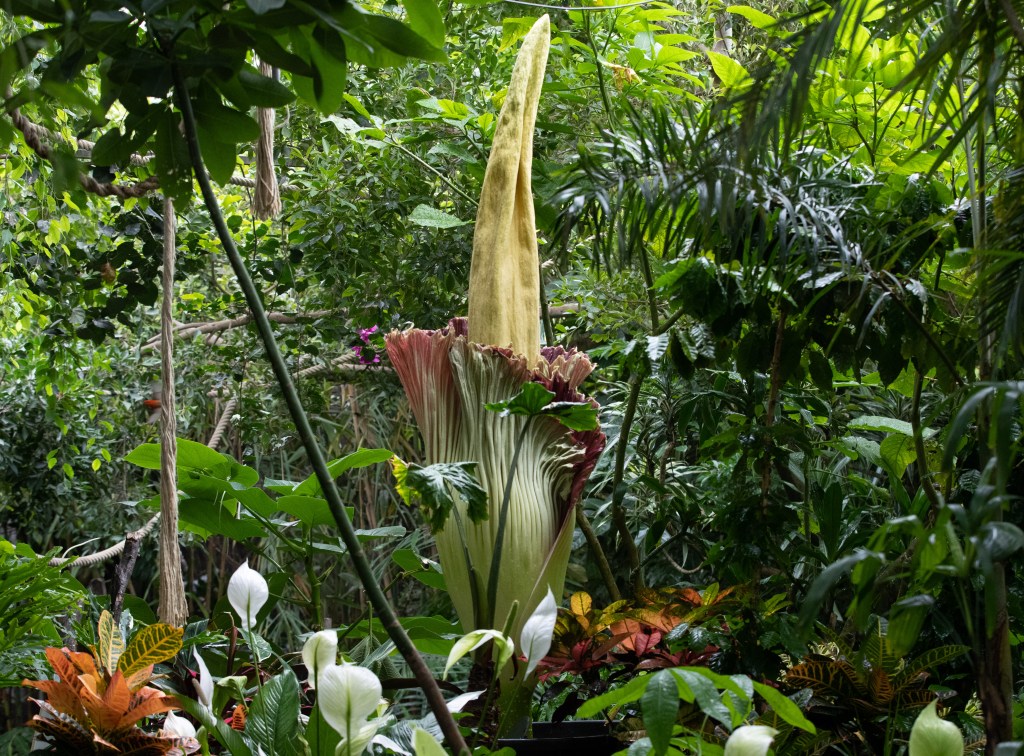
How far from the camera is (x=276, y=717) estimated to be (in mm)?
864

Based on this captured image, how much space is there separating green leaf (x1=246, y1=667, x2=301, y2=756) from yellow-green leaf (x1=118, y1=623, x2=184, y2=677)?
11cm

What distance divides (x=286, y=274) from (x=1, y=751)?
106 cm

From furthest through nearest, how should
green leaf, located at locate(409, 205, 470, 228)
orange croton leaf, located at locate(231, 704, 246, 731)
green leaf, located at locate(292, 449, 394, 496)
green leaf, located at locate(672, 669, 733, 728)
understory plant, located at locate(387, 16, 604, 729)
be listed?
green leaf, located at locate(409, 205, 470, 228) → green leaf, located at locate(292, 449, 394, 496) → understory plant, located at locate(387, 16, 604, 729) → orange croton leaf, located at locate(231, 704, 246, 731) → green leaf, located at locate(672, 669, 733, 728)

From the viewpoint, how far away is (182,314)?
11.5 ft

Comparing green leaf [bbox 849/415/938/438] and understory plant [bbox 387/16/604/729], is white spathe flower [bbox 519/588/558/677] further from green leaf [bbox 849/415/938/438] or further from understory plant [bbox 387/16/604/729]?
green leaf [bbox 849/415/938/438]

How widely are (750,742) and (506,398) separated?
1.72ft

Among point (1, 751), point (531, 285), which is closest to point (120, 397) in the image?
point (1, 751)

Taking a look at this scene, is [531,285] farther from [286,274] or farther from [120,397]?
[120,397]

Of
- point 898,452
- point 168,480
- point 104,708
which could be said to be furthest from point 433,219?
point 104,708

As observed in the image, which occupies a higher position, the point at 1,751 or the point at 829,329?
the point at 829,329

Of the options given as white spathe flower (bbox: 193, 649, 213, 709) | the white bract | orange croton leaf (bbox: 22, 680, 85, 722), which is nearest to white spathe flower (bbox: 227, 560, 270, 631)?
white spathe flower (bbox: 193, 649, 213, 709)

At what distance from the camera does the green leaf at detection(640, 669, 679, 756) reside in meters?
0.60

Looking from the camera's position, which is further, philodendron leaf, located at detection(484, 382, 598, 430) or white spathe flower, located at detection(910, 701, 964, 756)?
philodendron leaf, located at detection(484, 382, 598, 430)

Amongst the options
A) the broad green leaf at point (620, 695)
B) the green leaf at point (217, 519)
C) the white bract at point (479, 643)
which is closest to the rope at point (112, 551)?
the green leaf at point (217, 519)
